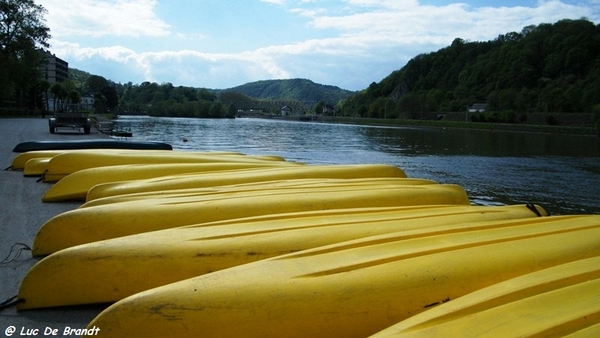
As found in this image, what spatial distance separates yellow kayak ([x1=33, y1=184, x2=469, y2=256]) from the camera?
3.61m

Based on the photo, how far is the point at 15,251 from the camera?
3951mm

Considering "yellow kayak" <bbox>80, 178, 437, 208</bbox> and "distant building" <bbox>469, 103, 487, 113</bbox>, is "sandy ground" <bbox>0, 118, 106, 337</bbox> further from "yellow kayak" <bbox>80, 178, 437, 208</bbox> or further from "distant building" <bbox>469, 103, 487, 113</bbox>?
"distant building" <bbox>469, 103, 487, 113</bbox>

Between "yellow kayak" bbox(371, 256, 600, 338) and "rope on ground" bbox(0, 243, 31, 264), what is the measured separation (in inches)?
122

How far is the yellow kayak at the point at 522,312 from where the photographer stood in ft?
6.40

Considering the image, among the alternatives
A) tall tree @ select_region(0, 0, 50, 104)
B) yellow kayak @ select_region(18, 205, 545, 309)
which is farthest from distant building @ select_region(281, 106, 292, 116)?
yellow kayak @ select_region(18, 205, 545, 309)

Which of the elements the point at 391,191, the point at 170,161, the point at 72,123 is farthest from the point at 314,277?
the point at 72,123

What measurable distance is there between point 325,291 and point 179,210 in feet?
5.86

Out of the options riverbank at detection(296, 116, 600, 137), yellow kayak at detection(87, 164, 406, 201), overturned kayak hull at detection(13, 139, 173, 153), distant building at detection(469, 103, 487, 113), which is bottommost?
riverbank at detection(296, 116, 600, 137)

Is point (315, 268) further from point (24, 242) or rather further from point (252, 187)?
point (24, 242)

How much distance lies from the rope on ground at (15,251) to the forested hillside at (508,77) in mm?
80276

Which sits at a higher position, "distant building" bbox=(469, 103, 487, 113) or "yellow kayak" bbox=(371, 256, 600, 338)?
"distant building" bbox=(469, 103, 487, 113)

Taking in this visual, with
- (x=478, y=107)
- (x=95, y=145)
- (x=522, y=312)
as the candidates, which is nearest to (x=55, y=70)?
(x=478, y=107)

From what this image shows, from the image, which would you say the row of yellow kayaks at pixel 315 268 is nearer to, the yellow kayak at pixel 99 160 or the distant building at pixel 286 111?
the yellow kayak at pixel 99 160

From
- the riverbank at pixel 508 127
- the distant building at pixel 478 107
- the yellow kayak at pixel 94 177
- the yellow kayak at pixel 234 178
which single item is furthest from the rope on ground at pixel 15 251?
the distant building at pixel 478 107
